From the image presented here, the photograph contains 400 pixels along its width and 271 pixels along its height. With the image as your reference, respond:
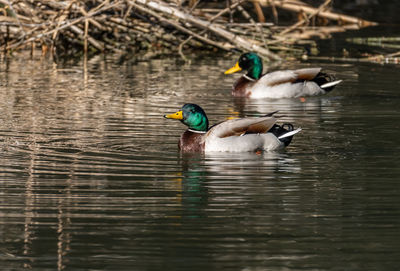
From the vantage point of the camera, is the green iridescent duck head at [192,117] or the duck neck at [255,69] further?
the duck neck at [255,69]

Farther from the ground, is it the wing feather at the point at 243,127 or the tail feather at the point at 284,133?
the wing feather at the point at 243,127

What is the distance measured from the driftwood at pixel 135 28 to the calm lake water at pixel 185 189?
4.45 m

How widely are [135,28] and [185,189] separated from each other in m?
13.8

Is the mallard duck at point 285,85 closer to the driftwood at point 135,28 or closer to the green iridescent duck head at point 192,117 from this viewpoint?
the driftwood at point 135,28

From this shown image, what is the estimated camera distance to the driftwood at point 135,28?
20.6 meters

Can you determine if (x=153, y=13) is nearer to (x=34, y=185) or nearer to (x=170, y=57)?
(x=170, y=57)

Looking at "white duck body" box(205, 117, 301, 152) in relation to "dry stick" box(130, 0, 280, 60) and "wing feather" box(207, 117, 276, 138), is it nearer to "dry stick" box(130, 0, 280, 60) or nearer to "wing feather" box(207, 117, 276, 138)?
"wing feather" box(207, 117, 276, 138)

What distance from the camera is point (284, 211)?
8305 millimetres

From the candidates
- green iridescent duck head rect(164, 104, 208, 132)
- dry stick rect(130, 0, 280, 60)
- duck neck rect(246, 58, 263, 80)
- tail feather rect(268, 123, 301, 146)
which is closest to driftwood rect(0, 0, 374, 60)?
dry stick rect(130, 0, 280, 60)

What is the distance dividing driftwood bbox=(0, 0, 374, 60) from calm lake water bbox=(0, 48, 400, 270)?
14.6ft

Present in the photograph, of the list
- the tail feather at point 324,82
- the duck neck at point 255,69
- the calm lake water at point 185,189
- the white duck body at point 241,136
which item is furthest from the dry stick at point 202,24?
the white duck body at point 241,136

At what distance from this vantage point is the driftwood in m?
20.6

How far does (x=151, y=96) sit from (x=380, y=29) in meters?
12.8

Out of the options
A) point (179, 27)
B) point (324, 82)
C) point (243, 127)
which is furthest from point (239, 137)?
point (179, 27)
